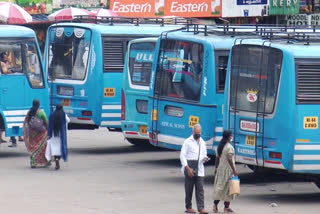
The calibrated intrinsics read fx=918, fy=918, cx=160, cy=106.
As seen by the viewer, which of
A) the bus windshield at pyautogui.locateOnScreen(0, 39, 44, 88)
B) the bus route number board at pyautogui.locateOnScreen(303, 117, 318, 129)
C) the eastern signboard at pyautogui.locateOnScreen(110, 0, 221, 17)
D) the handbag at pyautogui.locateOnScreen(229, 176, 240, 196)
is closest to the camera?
the handbag at pyautogui.locateOnScreen(229, 176, 240, 196)

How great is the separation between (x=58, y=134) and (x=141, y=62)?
2.87m

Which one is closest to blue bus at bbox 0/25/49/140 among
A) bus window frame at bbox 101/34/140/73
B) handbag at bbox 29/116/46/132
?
handbag at bbox 29/116/46/132

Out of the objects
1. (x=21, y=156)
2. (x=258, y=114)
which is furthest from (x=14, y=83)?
(x=258, y=114)

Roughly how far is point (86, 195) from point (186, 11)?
63.3 ft

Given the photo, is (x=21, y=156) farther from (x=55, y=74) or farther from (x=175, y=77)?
(x=175, y=77)

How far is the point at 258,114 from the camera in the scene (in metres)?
14.9

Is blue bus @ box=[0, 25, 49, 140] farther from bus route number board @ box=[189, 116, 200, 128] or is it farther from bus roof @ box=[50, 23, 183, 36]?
bus route number board @ box=[189, 116, 200, 128]

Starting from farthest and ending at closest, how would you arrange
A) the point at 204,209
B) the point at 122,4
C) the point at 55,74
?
the point at 122,4 → the point at 55,74 → the point at 204,209

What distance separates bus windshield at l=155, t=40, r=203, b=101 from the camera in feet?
57.2

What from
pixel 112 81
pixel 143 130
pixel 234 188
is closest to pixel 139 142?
pixel 112 81

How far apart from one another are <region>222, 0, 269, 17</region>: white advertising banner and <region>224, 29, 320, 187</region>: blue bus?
14.7m

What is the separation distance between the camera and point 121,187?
16.5 meters

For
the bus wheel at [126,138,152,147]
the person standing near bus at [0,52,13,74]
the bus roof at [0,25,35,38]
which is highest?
the bus roof at [0,25,35,38]

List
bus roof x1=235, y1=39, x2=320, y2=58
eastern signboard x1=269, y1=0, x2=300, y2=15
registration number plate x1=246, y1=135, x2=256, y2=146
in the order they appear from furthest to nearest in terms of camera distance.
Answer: eastern signboard x1=269, y1=0, x2=300, y2=15 → registration number plate x1=246, y1=135, x2=256, y2=146 → bus roof x1=235, y1=39, x2=320, y2=58
